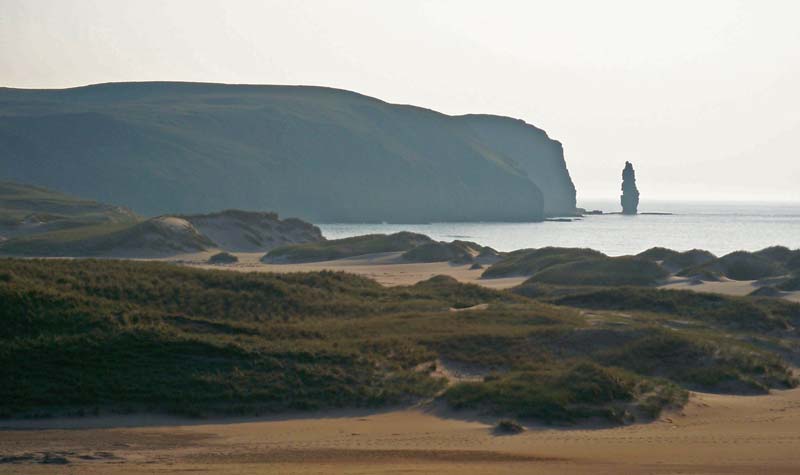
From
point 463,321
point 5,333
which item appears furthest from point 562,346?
point 5,333

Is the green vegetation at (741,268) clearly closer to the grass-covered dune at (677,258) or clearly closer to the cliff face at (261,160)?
the grass-covered dune at (677,258)

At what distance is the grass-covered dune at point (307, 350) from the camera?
18.1 metres

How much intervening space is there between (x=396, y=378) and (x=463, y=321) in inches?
265

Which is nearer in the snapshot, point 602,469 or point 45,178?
point 602,469

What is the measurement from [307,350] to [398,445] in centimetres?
551

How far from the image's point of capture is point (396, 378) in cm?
1981

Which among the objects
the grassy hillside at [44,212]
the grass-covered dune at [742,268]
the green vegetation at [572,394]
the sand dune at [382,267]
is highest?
the grassy hillside at [44,212]

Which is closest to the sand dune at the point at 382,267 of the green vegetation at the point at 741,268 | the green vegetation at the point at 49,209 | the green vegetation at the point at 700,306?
the green vegetation at the point at 741,268

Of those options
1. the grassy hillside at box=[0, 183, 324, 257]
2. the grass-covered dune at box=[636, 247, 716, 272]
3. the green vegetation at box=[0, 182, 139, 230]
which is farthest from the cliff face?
the grass-covered dune at box=[636, 247, 716, 272]

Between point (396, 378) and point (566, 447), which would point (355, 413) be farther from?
point (566, 447)

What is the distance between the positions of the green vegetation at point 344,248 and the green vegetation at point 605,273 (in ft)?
63.8

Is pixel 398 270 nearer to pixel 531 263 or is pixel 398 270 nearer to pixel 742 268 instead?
pixel 531 263

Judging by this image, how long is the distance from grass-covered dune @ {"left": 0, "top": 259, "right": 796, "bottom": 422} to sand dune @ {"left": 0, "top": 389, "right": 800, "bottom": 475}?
0.74m

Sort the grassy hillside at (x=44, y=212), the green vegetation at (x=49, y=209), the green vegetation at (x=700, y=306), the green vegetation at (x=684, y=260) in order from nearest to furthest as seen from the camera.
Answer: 1. the green vegetation at (x=700, y=306)
2. the green vegetation at (x=684, y=260)
3. the grassy hillside at (x=44, y=212)
4. the green vegetation at (x=49, y=209)
